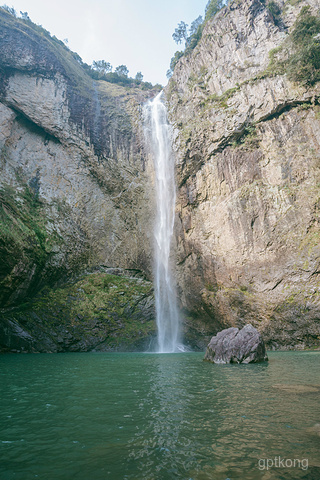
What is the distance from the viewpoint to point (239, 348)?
1158cm

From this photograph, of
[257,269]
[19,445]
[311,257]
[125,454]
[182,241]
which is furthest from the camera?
[182,241]

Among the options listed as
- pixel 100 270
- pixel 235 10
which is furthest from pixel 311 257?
pixel 235 10

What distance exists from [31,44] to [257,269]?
3035 cm

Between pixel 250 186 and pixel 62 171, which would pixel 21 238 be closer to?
pixel 62 171

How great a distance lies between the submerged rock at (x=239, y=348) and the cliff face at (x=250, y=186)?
8314mm

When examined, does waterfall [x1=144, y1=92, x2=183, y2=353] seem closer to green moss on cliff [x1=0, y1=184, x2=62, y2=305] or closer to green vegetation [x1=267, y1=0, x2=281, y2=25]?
green moss on cliff [x1=0, y1=184, x2=62, y2=305]

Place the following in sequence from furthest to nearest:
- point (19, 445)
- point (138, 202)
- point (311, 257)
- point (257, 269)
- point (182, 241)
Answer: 1. point (138, 202)
2. point (182, 241)
3. point (257, 269)
4. point (311, 257)
5. point (19, 445)

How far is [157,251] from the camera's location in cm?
2711

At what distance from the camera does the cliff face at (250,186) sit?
19.1m

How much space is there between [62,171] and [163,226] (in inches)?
447

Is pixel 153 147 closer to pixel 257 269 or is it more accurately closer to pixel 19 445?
pixel 257 269

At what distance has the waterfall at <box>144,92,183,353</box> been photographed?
24.4 metres

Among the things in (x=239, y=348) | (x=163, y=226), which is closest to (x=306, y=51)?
(x=163, y=226)

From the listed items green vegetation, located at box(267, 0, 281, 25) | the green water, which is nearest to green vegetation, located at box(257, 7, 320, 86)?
green vegetation, located at box(267, 0, 281, 25)
